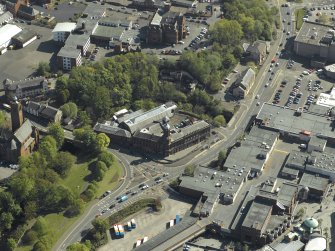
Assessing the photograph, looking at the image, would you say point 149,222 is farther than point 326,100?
No

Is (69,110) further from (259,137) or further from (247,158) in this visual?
(259,137)

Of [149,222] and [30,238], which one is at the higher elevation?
[30,238]

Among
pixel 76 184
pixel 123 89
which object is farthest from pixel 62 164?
pixel 123 89

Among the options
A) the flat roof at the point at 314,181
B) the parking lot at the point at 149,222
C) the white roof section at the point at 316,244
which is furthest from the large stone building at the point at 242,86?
the white roof section at the point at 316,244

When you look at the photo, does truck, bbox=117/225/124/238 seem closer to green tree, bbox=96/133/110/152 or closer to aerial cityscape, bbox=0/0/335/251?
aerial cityscape, bbox=0/0/335/251

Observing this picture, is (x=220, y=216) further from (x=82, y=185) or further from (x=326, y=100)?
(x=326, y=100)

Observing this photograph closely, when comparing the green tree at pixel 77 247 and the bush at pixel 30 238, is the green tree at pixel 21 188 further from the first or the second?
the green tree at pixel 77 247
